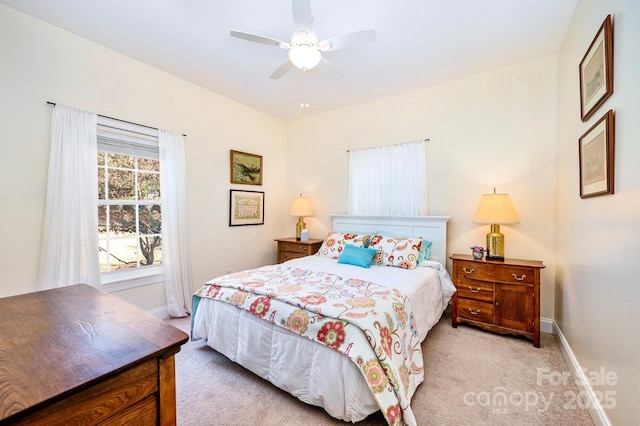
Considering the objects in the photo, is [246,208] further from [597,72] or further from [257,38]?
[597,72]

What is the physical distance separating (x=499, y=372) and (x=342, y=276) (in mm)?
1419

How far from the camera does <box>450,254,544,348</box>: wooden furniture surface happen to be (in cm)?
253

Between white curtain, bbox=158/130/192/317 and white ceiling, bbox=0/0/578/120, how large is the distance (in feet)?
2.97

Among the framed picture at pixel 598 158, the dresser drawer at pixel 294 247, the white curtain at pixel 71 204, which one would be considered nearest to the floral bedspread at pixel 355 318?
the white curtain at pixel 71 204

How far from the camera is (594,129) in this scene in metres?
1.73

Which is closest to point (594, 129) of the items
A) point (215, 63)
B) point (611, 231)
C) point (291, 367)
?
point (611, 231)

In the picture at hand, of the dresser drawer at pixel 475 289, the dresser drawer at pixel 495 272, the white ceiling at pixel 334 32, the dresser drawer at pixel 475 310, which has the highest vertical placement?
the white ceiling at pixel 334 32

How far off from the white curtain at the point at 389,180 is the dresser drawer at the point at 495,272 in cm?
87

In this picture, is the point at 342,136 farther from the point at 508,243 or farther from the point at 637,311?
the point at 637,311

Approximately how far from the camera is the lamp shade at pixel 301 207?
4.27m

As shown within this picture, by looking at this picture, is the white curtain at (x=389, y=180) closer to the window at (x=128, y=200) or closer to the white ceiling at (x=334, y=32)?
the white ceiling at (x=334, y=32)

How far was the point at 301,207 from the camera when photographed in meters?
4.28

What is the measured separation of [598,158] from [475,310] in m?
1.76

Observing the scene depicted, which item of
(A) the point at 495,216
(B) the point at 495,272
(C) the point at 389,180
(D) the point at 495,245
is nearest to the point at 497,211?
(A) the point at 495,216
